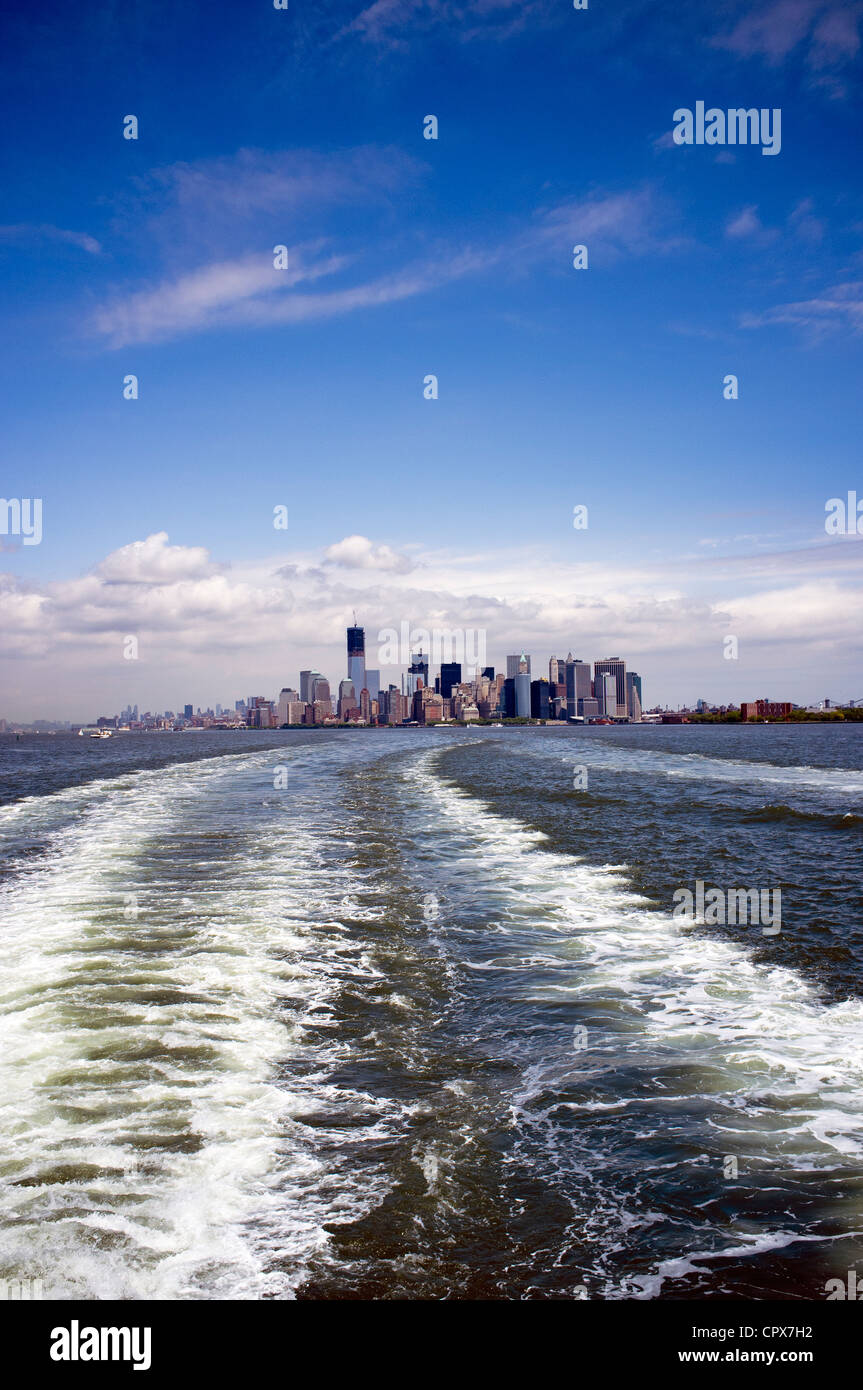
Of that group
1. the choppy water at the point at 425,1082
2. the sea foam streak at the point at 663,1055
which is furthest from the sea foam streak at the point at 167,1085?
the sea foam streak at the point at 663,1055

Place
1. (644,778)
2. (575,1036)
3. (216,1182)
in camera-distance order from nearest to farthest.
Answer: (216,1182) → (575,1036) → (644,778)

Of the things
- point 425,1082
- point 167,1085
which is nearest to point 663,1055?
point 425,1082

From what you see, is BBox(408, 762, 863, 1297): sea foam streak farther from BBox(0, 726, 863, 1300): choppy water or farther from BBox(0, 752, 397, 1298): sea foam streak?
BBox(0, 752, 397, 1298): sea foam streak

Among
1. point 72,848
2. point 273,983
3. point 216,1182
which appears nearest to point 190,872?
point 72,848

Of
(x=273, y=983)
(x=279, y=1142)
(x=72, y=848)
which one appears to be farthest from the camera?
(x=72, y=848)

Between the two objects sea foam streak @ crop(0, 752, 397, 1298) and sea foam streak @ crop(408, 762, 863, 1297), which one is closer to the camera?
sea foam streak @ crop(0, 752, 397, 1298)

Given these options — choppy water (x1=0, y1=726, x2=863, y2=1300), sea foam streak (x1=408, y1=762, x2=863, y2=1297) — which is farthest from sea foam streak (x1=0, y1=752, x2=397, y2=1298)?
sea foam streak (x1=408, y1=762, x2=863, y2=1297)

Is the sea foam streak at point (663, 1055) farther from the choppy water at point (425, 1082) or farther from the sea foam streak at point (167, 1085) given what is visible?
the sea foam streak at point (167, 1085)
